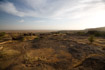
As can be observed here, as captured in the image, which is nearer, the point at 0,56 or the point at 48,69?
the point at 48,69

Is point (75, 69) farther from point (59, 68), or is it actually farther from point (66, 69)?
A: point (59, 68)

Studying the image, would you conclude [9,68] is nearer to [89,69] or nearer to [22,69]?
[22,69]

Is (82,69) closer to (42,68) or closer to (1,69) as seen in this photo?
(42,68)

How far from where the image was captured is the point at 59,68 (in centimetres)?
435

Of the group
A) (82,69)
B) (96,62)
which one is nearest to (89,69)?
(82,69)

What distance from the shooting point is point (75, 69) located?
417 centimetres

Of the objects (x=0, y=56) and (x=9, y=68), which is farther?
(x=0, y=56)

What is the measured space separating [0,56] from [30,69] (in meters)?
3.98

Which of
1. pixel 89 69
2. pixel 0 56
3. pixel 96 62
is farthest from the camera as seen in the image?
pixel 0 56

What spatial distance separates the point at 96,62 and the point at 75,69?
6.40 feet

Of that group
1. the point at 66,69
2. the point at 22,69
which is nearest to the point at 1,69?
the point at 22,69

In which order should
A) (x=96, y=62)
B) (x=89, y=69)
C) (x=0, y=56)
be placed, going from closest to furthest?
(x=89, y=69), (x=96, y=62), (x=0, y=56)

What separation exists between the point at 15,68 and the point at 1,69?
98 cm

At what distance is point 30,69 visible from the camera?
13.8 feet
